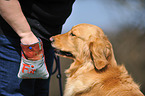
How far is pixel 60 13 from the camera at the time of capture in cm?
183

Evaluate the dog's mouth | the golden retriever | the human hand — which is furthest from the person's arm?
the dog's mouth

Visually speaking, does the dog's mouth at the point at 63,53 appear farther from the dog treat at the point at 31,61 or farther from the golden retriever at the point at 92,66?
the dog treat at the point at 31,61

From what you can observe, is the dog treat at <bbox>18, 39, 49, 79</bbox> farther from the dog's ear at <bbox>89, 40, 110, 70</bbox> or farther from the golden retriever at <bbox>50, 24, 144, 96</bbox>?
the dog's ear at <bbox>89, 40, 110, 70</bbox>

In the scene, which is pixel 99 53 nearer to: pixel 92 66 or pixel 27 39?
pixel 92 66

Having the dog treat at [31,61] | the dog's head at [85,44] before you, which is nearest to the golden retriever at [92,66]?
the dog's head at [85,44]

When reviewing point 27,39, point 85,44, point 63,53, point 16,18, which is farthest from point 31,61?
point 85,44

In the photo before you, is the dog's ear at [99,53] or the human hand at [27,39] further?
the dog's ear at [99,53]

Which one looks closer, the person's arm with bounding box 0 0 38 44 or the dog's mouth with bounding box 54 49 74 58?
the person's arm with bounding box 0 0 38 44

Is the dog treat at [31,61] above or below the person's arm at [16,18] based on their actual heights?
below

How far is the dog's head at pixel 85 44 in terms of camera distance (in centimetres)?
215

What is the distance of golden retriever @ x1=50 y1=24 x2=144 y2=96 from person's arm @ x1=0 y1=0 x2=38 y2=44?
503mm

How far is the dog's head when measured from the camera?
2.15 metres

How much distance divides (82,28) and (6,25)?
111 centimetres

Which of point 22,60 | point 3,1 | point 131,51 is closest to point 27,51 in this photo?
point 22,60
